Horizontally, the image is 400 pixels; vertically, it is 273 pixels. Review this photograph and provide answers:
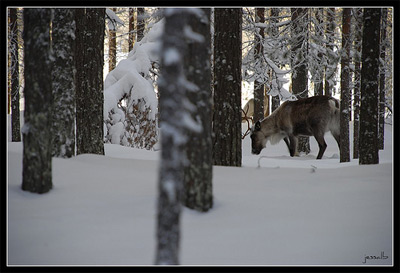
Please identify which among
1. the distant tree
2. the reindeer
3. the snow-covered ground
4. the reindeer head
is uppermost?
the distant tree

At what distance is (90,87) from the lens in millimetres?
8266

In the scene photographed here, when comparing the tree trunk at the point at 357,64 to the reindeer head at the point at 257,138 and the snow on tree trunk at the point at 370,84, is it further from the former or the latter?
the reindeer head at the point at 257,138

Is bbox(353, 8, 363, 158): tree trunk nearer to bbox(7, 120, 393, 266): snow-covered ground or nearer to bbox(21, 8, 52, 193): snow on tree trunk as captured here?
bbox(7, 120, 393, 266): snow-covered ground

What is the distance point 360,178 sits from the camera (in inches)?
202

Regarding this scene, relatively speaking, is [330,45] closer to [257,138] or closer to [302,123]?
[302,123]

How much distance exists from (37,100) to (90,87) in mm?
4144

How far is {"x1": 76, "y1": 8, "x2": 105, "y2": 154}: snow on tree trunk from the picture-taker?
828 cm

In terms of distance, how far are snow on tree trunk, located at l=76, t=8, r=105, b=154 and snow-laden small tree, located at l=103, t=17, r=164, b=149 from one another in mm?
5165

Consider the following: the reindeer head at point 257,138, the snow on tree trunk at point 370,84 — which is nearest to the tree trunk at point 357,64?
the snow on tree trunk at point 370,84

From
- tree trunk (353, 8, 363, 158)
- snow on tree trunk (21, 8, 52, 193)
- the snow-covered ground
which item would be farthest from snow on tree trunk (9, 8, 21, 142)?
tree trunk (353, 8, 363, 158)

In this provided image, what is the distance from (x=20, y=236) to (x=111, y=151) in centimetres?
641

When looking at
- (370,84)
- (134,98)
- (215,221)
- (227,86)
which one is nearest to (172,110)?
(215,221)
